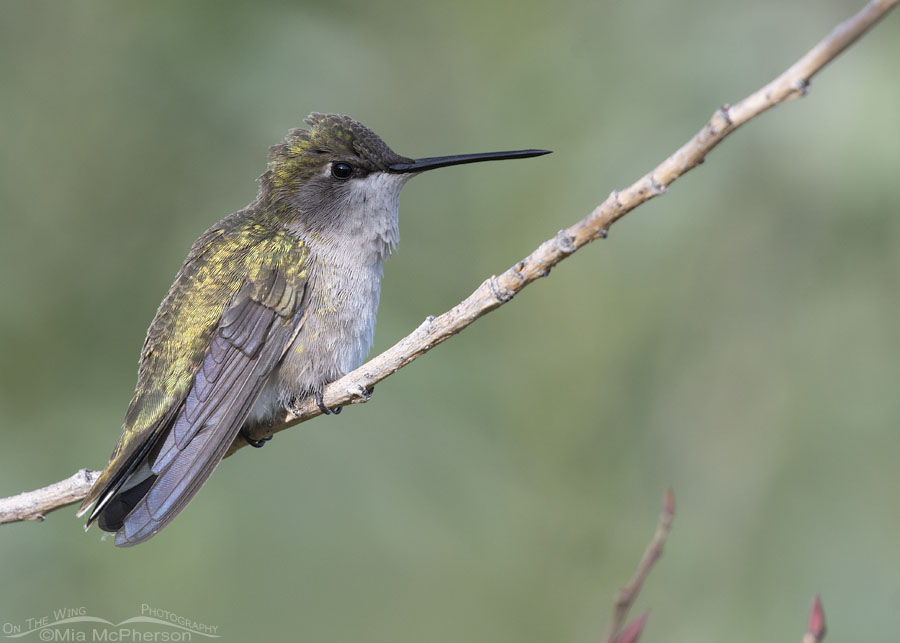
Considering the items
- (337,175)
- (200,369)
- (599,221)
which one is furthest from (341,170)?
(599,221)

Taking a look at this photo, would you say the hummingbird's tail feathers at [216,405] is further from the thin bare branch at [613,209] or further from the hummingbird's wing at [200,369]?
the thin bare branch at [613,209]

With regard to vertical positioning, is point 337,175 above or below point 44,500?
above

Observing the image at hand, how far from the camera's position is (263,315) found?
316 cm

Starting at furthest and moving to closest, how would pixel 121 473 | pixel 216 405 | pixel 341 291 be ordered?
pixel 341 291, pixel 216 405, pixel 121 473

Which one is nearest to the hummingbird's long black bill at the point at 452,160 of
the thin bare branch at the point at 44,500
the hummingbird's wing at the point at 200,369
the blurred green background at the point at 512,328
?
the hummingbird's wing at the point at 200,369

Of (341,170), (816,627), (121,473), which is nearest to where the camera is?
(816,627)

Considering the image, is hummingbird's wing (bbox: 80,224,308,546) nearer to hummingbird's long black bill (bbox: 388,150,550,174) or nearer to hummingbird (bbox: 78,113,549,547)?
hummingbird (bbox: 78,113,549,547)

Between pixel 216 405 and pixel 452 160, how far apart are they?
3.52ft

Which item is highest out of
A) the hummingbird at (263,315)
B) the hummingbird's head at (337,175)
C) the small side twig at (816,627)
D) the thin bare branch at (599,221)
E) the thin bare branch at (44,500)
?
the hummingbird's head at (337,175)

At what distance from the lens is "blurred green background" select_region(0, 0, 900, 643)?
4.00m

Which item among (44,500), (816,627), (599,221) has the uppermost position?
(599,221)

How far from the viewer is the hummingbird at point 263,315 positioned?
2949 millimetres

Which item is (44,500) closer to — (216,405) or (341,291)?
(216,405)


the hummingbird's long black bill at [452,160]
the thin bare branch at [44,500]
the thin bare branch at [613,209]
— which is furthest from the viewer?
the hummingbird's long black bill at [452,160]
